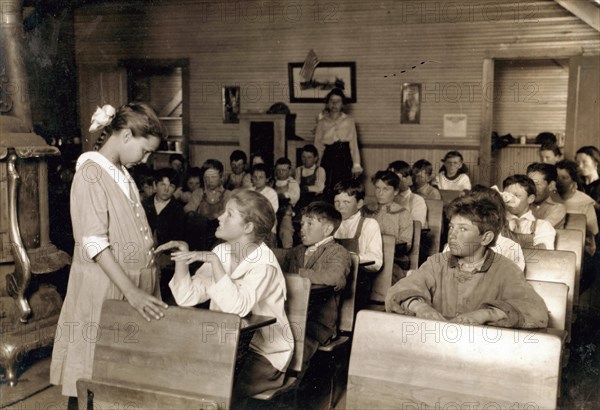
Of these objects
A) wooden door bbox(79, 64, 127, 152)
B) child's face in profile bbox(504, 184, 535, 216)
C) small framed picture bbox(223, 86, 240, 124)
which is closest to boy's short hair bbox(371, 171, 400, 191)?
child's face in profile bbox(504, 184, 535, 216)

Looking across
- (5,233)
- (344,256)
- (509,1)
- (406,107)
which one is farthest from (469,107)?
(5,233)

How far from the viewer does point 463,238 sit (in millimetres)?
2682

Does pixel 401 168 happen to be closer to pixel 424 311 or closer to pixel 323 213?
pixel 323 213

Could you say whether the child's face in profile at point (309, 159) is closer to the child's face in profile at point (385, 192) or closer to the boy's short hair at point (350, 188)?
the child's face in profile at point (385, 192)

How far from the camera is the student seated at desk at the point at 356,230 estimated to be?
4008 millimetres

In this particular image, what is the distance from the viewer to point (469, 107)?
910cm

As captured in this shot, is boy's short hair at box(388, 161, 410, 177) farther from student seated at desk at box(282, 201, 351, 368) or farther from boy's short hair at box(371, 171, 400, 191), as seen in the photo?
student seated at desk at box(282, 201, 351, 368)

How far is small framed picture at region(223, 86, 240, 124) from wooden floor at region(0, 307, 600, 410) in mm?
6746

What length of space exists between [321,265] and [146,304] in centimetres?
135

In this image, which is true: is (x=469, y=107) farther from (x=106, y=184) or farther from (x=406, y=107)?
(x=106, y=184)

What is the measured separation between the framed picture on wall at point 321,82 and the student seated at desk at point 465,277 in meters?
7.06

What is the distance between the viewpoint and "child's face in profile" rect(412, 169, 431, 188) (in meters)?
6.52

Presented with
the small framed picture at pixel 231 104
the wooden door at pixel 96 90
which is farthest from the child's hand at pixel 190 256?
the wooden door at pixel 96 90

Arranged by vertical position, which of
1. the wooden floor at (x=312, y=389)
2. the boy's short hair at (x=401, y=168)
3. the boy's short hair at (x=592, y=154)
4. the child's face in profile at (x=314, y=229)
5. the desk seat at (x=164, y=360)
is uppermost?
the boy's short hair at (x=592, y=154)
